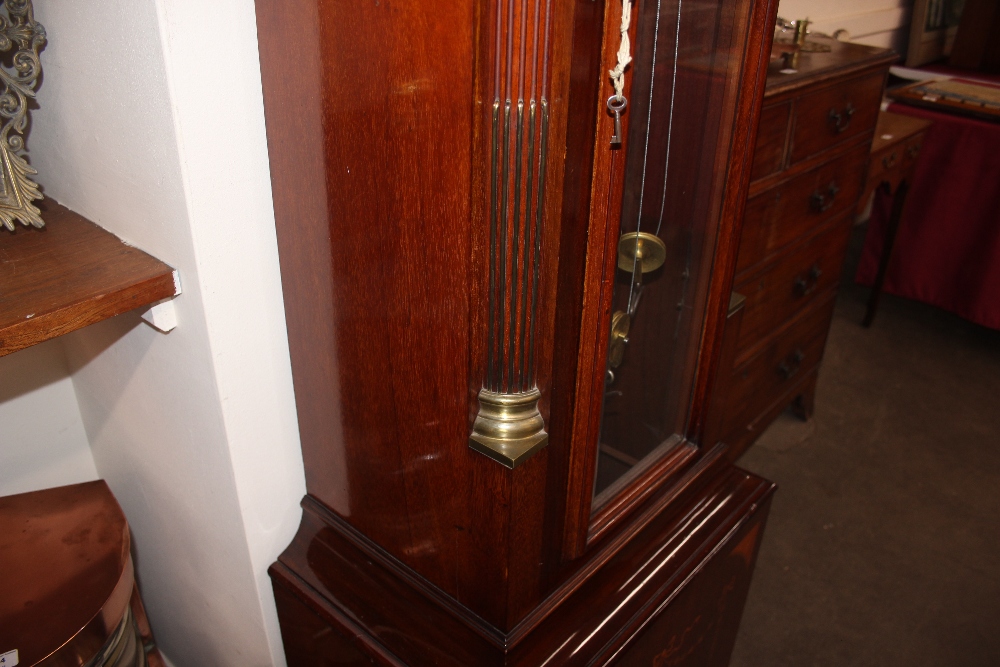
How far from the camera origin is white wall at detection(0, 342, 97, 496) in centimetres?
94

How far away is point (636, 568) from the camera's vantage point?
2.65 ft

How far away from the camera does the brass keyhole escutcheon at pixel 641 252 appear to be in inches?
28.5

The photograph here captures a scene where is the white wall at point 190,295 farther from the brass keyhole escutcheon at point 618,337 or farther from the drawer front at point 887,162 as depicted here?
the drawer front at point 887,162

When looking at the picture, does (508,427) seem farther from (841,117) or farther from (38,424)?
(841,117)

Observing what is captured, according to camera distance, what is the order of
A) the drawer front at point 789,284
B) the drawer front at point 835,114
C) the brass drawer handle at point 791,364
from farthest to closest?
the brass drawer handle at point 791,364, the drawer front at point 789,284, the drawer front at point 835,114

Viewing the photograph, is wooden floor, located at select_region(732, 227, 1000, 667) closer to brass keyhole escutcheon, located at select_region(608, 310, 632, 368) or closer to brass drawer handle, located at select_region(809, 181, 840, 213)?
brass drawer handle, located at select_region(809, 181, 840, 213)

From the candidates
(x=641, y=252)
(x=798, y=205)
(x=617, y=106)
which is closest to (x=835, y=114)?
(x=798, y=205)

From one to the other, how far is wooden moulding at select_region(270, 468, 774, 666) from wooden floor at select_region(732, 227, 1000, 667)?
0.56 meters

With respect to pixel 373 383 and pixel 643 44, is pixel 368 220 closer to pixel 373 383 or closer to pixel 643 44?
pixel 373 383

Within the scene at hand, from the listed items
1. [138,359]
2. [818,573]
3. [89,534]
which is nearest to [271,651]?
[89,534]

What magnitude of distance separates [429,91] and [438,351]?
190 millimetres

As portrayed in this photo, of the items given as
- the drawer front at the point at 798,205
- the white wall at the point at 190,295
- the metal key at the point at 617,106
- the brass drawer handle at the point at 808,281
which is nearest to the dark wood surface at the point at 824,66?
the drawer front at the point at 798,205

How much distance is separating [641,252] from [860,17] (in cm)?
201

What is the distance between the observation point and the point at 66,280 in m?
0.65
